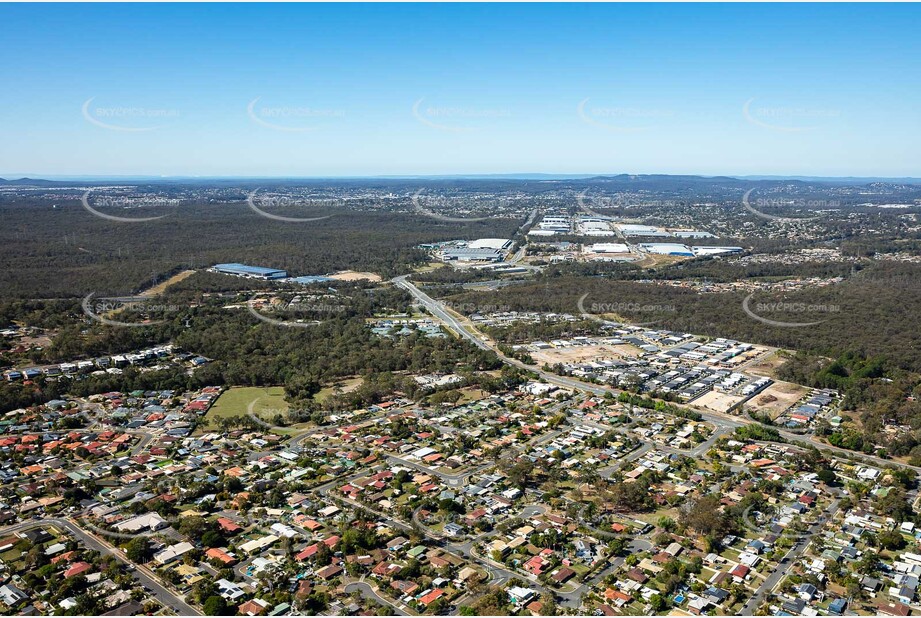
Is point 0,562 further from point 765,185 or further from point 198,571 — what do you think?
point 765,185

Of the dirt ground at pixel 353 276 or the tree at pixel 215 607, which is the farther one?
the dirt ground at pixel 353 276

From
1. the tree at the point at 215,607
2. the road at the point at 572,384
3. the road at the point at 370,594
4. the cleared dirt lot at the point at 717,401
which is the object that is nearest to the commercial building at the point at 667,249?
the road at the point at 572,384

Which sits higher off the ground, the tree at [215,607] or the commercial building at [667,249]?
the commercial building at [667,249]

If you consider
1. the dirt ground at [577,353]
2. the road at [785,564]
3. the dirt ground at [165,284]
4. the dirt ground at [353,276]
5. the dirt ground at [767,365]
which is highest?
the dirt ground at [165,284]

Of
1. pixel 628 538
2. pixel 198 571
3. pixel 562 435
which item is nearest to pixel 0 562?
pixel 198 571

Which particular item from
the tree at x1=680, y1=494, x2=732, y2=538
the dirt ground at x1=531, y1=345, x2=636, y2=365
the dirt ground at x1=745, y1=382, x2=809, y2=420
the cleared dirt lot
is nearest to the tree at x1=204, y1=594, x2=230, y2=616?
the tree at x1=680, y1=494, x2=732, y2=538

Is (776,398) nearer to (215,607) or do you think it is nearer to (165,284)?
(215,607)

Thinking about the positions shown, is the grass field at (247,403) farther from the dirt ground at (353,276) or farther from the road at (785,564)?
the dirt ground at (353,276)

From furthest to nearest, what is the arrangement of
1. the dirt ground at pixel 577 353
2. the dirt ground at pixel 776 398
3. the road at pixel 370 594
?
the dirt ground at pixel 577 353 → the dirt ground at pixel 776 398 → the road at pixel 370 594

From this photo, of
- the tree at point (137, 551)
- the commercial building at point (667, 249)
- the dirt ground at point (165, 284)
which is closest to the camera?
the tree at point (137, 551)
